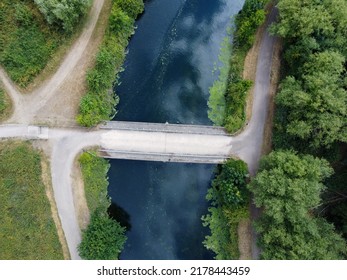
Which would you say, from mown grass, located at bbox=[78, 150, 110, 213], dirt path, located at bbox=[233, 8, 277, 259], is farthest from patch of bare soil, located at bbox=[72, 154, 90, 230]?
dirt path, located at bbox=[233, 8, 277, 259]

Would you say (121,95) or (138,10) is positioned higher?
(138,10)

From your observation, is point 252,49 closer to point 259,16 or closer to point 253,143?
point 259,16

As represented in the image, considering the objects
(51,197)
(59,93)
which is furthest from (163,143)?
(51,197)

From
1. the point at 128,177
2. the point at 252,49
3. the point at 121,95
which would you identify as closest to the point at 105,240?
the point at 128,177

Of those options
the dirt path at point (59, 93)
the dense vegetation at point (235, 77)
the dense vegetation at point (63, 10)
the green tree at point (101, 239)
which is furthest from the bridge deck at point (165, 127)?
the dense vegetation at point (63, 10)

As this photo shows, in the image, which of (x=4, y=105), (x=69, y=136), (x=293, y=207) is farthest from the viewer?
(x=69, y=136)

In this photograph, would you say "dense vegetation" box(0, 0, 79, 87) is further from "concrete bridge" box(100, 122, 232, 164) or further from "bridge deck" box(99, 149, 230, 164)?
"bridge deck" box(99, 149, 230, 164)

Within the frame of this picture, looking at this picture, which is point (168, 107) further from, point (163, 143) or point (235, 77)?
point (235, 77)
